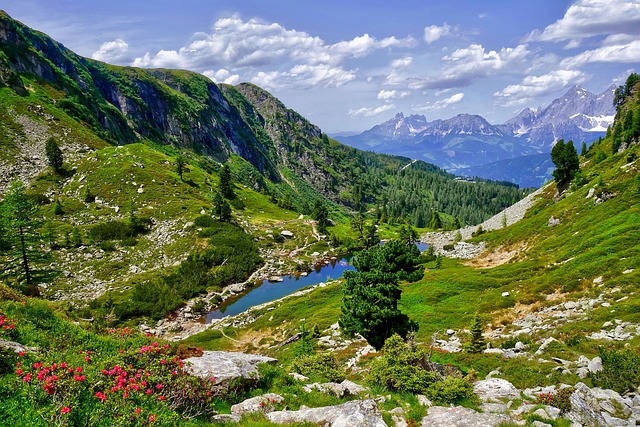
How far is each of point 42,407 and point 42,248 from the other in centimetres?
7776

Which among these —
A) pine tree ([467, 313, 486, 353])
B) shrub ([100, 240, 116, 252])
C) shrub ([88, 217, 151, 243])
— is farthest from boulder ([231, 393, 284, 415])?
shrub ([88, 217, 151, 243])

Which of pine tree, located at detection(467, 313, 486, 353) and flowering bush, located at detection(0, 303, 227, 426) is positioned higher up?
flowering bush, located at detection(0, 303, 227, 426)

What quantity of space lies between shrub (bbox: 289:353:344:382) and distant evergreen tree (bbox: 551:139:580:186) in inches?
3584

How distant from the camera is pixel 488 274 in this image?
169 ft

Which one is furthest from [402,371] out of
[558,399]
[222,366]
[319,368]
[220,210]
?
[220,210]

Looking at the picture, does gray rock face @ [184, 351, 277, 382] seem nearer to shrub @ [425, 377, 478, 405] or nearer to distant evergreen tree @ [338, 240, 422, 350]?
shrub @ [425, 377, 478, 405]

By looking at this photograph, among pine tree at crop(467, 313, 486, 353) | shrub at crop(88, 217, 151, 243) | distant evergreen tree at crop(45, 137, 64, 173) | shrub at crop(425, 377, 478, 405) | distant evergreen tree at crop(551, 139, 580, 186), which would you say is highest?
distant evergreen tree at crop(45, 137, 64, 173)

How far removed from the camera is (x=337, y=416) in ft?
41.4

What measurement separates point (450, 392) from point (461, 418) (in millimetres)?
2537

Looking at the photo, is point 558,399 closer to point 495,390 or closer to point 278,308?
point 495,390

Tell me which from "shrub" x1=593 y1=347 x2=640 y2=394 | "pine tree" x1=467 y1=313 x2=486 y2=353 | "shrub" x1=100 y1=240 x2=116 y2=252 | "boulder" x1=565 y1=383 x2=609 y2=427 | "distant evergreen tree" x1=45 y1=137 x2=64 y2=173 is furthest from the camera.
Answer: "distant evergreen tree" x1=45 y1=137 x2=64 y2=173

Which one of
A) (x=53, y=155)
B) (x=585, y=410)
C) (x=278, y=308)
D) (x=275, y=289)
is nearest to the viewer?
(x=585, y=410)

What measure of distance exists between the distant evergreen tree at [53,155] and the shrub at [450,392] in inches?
4619

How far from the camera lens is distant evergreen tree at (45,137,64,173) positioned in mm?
98938
